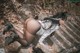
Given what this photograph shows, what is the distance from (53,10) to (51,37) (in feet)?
3.44

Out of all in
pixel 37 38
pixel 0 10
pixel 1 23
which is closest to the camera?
pixel 37 38

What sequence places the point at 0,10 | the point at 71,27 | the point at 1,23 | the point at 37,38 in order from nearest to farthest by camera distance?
the point at 37,38
the point at 71,27
the point at 1,23
the point at 0,10

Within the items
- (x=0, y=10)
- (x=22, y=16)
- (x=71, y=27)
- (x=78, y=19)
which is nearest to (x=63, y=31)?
(x=71, y=27)

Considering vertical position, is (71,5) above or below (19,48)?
above

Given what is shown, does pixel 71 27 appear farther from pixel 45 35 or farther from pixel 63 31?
pixel 45 35

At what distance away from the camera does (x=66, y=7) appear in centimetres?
430

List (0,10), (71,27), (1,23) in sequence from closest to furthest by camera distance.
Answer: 1. (71,27)
2. (1,23)
3. (0,10)

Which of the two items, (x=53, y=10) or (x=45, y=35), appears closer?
(x=45, y=35)

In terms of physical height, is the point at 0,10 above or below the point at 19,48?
above

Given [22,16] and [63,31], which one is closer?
[63,31]

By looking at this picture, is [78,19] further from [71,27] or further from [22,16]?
[22,16]

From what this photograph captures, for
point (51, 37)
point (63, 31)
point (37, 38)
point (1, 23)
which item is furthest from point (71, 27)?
point (1, 23)

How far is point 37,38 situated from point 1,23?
3.27ft

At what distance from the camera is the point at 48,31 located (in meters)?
3.36
